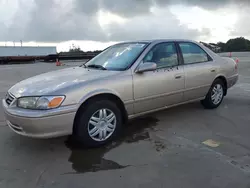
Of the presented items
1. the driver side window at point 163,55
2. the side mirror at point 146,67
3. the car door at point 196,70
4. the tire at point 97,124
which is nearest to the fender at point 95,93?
the tire at point 97,124

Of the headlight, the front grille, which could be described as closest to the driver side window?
the headlight

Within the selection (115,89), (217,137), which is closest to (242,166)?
(217,137)

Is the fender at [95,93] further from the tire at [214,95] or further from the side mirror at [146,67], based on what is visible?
the tire at [214,95]

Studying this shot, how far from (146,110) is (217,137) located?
1.21 meters

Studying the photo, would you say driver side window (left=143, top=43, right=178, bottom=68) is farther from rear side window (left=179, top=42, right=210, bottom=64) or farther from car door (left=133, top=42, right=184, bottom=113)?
rear side window (left=179, top=42, right=210, bottom=64)

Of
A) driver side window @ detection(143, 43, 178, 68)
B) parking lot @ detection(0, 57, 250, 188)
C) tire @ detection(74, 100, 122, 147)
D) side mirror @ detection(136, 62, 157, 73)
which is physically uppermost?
driver side window @ detection(143, 43, 178, 68)

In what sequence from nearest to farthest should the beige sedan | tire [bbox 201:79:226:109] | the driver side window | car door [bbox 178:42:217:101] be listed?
the beige sedan, the driver side window, car door [bbox 178:42:217:101], tire [bbox 201:79:226:109]

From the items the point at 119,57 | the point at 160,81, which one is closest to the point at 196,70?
the point at 160,81

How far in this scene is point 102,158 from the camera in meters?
3.26

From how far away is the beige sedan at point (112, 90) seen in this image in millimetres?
3191

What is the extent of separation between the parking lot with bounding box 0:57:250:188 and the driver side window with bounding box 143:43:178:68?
1.12 meters

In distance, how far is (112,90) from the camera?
3.60 m

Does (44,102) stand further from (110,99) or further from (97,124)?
(110,99)

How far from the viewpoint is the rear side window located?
4719 mm
